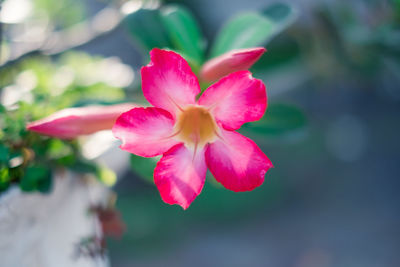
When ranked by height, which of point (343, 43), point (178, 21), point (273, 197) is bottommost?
point (273, 197)

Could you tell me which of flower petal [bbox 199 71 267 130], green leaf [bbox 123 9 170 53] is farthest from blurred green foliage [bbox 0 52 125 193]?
flower petal [bbox 199 71 267 130]

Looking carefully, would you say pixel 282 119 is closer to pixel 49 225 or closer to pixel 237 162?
pixel 237 162

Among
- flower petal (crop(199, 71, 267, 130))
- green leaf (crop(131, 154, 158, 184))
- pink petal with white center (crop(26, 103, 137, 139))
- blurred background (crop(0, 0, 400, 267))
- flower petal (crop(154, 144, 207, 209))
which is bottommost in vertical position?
blurred background (crop(0, 0, 400, 267))

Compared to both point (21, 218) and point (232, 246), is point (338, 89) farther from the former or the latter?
point (21, 218)

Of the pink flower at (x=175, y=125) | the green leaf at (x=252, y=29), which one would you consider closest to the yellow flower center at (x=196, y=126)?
the pink flower at (x=175, y=125)

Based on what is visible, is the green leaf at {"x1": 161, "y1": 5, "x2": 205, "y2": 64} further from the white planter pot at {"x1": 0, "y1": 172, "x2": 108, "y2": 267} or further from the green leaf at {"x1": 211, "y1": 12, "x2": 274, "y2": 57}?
the white planter pot at {"x1": 0, "y1": 172, "x2": 108, "y2": 267}

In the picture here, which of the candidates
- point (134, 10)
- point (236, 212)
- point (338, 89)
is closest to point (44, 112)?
point (134, 10)

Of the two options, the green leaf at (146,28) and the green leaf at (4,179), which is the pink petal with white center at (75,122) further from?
the green leaf at (146,28)
